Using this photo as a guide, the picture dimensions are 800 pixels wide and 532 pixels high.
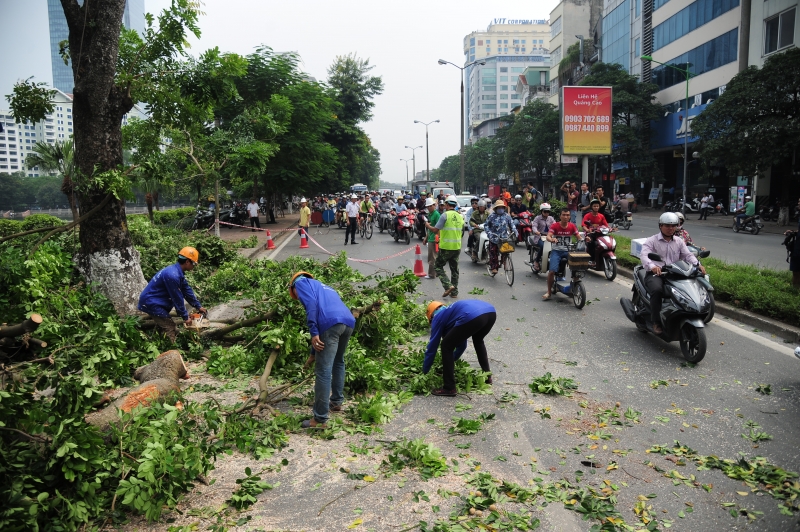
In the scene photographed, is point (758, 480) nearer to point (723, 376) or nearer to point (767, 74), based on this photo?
point (723, 376)

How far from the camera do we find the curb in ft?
25.9

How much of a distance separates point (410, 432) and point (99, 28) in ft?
23.7

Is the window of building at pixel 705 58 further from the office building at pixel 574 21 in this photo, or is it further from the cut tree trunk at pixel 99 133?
the cut tree trunk at pixel 99 133

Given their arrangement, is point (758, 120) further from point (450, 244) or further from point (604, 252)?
point (450, 244)

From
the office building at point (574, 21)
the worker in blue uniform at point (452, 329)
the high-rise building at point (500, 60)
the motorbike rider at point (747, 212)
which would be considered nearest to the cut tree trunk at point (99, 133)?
the worker in blue uniform at point (452, 329)

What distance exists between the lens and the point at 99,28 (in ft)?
28.2

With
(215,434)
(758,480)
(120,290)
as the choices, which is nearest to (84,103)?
(120,290)

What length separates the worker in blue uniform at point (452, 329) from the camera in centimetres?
583

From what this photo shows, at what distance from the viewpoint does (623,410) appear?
5.62 metres

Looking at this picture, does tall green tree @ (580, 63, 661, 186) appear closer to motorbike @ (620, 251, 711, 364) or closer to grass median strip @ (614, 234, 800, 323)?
grass median strip @ (614, 234, 800, 323)

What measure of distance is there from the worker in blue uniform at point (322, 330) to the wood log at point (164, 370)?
5.69 feet

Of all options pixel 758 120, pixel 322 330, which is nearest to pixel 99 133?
pixel 322 330

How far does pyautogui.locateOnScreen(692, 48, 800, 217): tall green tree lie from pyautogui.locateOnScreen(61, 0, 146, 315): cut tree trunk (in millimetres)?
25740

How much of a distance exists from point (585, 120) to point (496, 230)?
23079 millimetres
